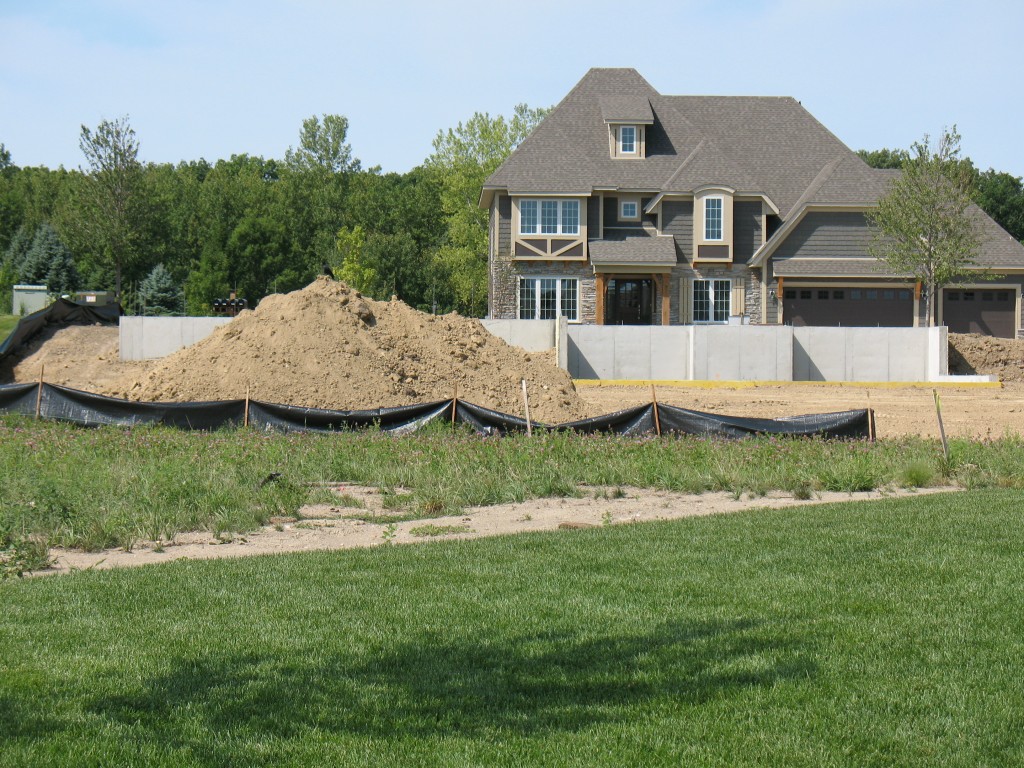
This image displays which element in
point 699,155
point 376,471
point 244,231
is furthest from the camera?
point 244,231

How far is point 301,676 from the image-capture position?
229 inches

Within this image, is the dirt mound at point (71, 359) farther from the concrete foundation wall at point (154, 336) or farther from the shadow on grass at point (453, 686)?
the shadow on grass at point (453, 686)

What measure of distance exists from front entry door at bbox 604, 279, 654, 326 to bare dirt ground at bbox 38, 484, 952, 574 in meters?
26.4

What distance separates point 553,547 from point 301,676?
4273mm

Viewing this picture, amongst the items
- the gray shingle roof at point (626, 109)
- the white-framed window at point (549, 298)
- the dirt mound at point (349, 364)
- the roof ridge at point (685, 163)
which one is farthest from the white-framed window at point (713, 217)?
the dirt mound at point (349, 364)

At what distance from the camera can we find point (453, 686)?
5652 mm

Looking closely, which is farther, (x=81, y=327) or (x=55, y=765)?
(x=81, y=327)

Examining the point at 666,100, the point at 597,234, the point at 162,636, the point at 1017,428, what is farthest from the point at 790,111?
the point at 162,636

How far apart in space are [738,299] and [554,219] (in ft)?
24.1

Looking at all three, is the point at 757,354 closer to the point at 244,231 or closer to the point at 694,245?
the point at 694,245

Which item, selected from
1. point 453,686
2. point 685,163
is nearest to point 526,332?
point 685,163

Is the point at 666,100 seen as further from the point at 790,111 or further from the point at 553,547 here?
the point at 553,547

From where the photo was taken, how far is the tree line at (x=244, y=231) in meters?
48.5

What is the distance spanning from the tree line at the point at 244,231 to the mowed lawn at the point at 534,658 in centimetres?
4228
